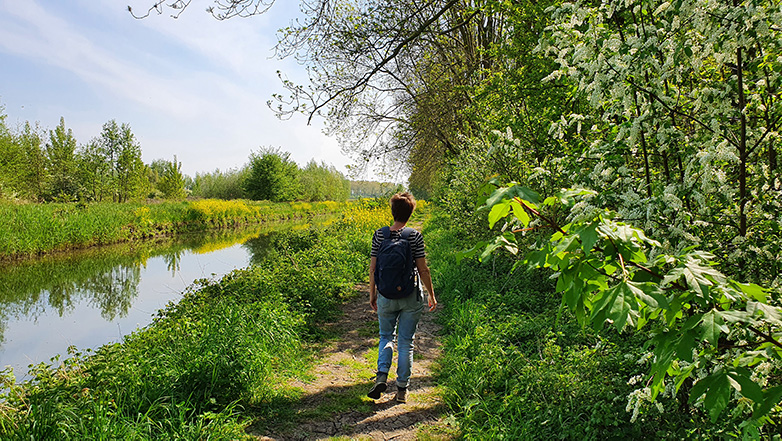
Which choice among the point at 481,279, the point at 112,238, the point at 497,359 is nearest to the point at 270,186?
the point at 112,238

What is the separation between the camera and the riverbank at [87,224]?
15.1 metres

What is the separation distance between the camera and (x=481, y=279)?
7.46m

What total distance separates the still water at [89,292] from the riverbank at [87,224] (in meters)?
0.70

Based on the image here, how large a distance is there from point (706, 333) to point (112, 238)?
74.7 ft

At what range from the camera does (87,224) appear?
59.4 feet

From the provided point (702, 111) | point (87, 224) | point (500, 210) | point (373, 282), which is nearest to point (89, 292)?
point (87, 224)

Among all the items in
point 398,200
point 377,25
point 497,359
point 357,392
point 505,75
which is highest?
point 377,25

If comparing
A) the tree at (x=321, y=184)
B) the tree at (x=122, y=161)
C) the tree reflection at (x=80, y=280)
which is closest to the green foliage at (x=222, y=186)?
the tree at (x=321, y=184)

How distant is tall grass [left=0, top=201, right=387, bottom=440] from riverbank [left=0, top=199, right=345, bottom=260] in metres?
13.4

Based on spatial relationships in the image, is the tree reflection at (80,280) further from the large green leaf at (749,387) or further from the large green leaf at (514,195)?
the large green leaf at (749,387)

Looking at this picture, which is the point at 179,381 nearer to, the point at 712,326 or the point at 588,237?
the point at 588,237

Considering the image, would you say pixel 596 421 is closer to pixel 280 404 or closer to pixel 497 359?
pixel 497 359

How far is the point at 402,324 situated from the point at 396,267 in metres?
0.61

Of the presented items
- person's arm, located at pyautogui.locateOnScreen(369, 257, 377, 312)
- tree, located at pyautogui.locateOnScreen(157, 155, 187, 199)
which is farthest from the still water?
tree, located at pyautogui.locateOnScreen(157, 155, 187, 199)
